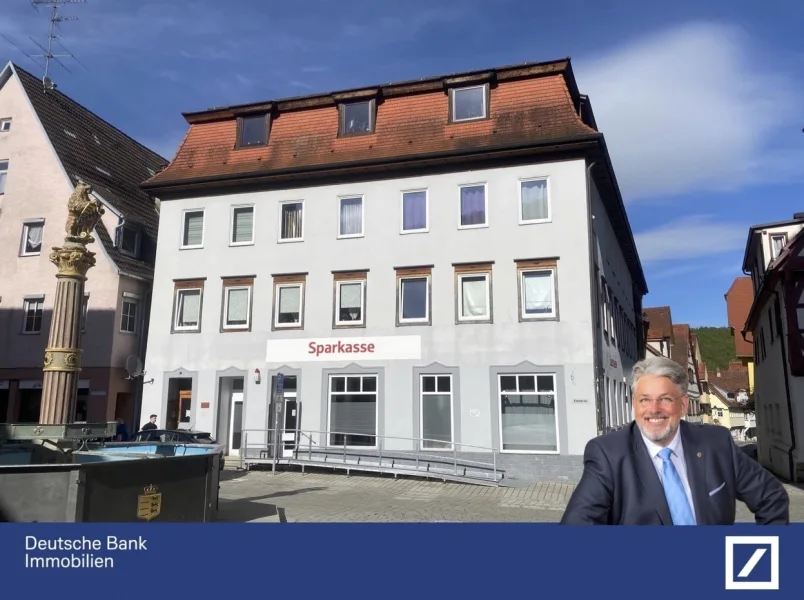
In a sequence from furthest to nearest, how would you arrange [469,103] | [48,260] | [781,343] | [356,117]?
[48,260], [356,117], [469,103], [781,343]

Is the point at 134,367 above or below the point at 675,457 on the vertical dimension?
above

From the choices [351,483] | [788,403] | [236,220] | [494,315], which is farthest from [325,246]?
[788,403]

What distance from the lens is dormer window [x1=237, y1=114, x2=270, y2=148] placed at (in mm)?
23688

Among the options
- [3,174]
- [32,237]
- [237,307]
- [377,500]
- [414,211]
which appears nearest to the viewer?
[377,500]

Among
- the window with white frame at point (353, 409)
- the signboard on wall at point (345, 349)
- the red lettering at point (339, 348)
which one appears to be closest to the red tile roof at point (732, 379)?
the signboard on wall at point (345, 349)

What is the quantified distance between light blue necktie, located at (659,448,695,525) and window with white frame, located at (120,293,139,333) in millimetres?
24701

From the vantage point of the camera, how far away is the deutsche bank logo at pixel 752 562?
8.11 ft

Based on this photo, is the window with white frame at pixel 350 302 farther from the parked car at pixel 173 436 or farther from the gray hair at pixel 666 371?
the gray hair at pixel 666 371

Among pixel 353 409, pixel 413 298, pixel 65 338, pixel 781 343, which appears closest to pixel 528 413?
pixel 413 298

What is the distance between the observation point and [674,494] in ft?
8.67

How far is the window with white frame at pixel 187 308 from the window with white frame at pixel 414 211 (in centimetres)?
786

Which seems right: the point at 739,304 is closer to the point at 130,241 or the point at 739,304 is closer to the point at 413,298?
the point at 413,298

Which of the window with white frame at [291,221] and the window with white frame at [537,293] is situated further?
the window with white frame at [291,221]

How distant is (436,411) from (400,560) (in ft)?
56.4
